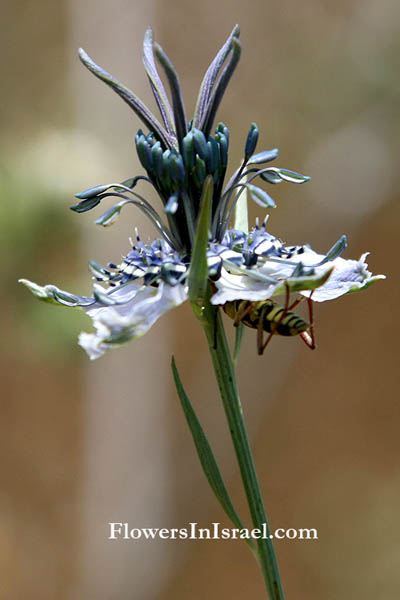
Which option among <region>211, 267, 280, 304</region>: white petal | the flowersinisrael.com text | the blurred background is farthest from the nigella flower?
the flowersinisrael.com text

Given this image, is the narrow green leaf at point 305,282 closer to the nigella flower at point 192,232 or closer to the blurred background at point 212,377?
the nigella flower at point 192,232

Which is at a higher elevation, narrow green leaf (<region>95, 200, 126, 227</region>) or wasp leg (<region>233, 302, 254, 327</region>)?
narrow green leaf (<region>95, 200, 126, 227</region>)

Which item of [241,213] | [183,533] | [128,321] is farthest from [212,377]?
[128,321]

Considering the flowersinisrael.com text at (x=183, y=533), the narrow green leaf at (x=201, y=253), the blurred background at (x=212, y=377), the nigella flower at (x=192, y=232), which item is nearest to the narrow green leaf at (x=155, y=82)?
the nigella flower at (x=192, y=232)

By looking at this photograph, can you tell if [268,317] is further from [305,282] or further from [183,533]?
[183,533]

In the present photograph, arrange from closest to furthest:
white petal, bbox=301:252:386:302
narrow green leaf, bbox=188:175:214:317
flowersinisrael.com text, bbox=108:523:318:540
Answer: narrow green leaf, bbox=188:175:214:317 < white petal, bbox=301:252:386:302 < flowersinisrael.com text, bbox=108:523:318:540

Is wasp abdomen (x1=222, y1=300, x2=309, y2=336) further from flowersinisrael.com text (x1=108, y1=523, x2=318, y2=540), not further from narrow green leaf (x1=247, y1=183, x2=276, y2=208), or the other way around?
flowersinisrael.com text (x1=108, y1=523, x2=318, y2=540)

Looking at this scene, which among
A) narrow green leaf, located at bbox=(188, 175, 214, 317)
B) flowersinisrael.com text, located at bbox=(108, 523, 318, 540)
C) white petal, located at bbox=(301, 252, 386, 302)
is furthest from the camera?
flowersinisrael.com text, located at bbox=(108, 523, 318, 540)

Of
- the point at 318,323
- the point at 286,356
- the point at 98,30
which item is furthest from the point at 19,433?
the point at 98,30
